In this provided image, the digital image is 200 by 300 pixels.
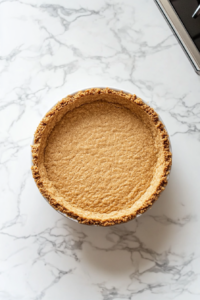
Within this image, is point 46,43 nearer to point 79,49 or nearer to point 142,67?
point 79,49

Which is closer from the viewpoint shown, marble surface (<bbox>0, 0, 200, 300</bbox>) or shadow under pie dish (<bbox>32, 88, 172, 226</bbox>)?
shadow under pie dish (<bbox>32, 88, 172, 226</bbox>)

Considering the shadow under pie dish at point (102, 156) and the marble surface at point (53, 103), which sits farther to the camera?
the marble surface at point (53, 103)

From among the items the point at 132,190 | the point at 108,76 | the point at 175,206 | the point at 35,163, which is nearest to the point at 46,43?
the point at 108,76

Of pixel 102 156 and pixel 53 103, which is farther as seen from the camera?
pixel 53 103
